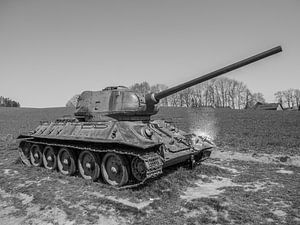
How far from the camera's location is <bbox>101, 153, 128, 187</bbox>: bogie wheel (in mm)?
8602

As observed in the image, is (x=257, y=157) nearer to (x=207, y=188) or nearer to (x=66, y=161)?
(x=207, y=188)

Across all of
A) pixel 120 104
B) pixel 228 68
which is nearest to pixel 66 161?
pixel 120 104

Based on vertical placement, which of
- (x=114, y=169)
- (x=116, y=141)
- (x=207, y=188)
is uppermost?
(x=116, y=141)

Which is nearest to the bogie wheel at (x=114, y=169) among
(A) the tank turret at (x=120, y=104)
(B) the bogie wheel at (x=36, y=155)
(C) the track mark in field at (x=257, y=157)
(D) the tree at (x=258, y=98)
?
(A) the tank turret at (x=120, y=104)

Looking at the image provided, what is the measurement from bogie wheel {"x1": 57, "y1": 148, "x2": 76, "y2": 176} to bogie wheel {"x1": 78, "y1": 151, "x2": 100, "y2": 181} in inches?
15.6

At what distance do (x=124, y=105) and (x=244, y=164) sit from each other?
19.8ft

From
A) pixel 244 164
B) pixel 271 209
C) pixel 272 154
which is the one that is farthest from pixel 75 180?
pixel 272 154

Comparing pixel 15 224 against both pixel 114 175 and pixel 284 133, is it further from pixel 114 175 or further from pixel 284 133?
pixel 284 133

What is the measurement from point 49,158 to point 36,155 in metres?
1.20

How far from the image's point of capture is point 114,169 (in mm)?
8914

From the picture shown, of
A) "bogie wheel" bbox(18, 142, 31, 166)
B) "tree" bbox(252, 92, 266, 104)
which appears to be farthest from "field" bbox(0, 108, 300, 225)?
"tree" bbox(252, 92, 266, 104)

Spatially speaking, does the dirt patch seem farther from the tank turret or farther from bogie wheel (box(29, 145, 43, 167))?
bogie wheel (box(29, 145, 43, 167))

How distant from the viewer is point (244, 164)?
12266 millimetres

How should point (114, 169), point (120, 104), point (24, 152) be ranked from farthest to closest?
point (24, 152) → point (120, 104) → point (114, 169)
